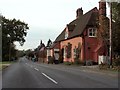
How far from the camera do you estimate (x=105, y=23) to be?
46438mm

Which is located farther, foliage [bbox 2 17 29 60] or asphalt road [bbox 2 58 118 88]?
foliage [bbox 2 17 29 60]

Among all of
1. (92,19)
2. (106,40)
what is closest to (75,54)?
(92,19)

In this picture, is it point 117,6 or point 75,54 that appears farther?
point 75,54

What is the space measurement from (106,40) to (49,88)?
33351 millimetres

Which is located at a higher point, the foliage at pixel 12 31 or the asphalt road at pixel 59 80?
the foliage at pixel 12 31

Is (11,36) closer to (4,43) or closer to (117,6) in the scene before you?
(4,43)

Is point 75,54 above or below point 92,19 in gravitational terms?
below

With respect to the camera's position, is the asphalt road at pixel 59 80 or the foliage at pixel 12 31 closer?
the asphalt road at pixel 59 80

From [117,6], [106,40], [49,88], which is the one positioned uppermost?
[117,6]

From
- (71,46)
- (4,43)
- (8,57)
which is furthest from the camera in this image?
(8,57)

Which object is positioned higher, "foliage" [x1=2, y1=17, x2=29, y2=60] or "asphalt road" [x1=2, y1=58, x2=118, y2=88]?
"foliage" [x1=2, y1=17, x2=29, y2=60]

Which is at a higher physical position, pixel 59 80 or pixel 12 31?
pixel 12 31

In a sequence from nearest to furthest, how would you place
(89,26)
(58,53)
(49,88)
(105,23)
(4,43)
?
(49,88), (105,23), (89,26), (58,53), (4,43)

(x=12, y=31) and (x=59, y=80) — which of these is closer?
(x=59, y=80)
